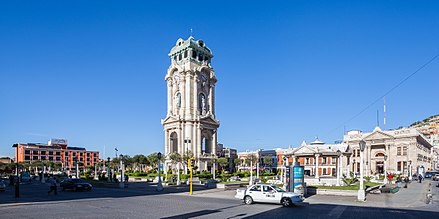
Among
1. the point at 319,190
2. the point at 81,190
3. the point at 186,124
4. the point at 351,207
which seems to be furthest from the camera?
the point at 186,124

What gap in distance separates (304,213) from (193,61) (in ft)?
249

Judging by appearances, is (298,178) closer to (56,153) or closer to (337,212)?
(337,212)

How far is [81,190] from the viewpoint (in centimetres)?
3825

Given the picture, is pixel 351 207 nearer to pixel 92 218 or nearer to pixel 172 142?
pixel 92 218

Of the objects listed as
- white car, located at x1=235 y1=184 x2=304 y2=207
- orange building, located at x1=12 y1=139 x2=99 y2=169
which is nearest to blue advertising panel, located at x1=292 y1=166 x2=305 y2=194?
white car, located at x1=235 y1=184 x2=304 y2=207

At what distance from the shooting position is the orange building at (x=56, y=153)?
14650 centimetres

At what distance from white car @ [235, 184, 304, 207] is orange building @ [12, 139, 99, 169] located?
13222cm

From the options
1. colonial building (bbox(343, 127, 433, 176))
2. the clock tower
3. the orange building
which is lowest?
the orange building

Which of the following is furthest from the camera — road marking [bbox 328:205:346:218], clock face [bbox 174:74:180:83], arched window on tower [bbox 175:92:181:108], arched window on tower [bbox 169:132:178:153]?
clock face [bbox 174:74:180:83]

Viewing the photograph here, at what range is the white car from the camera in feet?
74.2

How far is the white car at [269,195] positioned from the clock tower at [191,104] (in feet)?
195

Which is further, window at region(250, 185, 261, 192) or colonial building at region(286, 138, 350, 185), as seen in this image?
colonial building at region(286, 138, 350, 185)

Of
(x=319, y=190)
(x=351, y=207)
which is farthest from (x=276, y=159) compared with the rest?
(x=351, y=207)

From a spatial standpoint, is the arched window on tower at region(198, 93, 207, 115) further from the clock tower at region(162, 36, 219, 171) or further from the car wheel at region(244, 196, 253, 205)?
the car wheel at region(244, 196, 253, 205)
